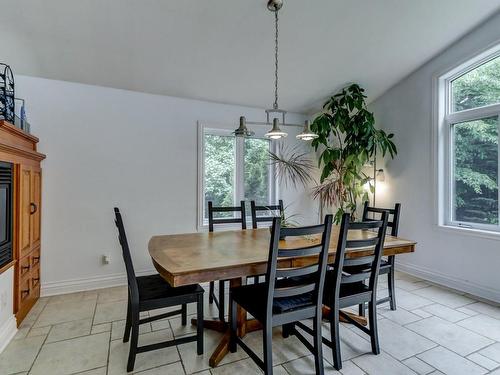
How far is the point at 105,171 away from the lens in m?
3.52

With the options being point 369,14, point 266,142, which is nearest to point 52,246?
point 266,142

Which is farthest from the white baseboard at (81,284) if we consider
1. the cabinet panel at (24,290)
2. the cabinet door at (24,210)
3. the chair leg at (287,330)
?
the chair leg at (287,330)

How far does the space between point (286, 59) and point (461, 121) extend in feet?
7.22

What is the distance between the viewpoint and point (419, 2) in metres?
2.76

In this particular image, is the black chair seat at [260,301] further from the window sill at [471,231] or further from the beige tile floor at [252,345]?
the window sill at [471,231]

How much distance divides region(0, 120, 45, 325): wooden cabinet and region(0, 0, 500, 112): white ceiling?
899 millimetres

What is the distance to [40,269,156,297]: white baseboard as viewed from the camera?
3.26m

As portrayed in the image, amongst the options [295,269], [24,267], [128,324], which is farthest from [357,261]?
[24,267]

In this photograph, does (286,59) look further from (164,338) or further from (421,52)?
(164,338)

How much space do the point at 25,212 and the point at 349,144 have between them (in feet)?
12.4

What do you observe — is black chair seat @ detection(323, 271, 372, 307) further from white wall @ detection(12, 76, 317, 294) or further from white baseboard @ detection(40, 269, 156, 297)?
white baseboard @ detection(40, 269, 156, 297)

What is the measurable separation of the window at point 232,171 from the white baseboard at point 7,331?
7.04ft

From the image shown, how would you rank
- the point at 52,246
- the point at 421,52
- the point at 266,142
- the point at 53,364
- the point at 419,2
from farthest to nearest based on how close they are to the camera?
1. the point at 266,142
2. the point at 421,52
3. the point at 52,246
4. the point at 419,2
5. the point at 53,364

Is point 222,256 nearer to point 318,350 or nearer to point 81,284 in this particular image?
point 318,350
